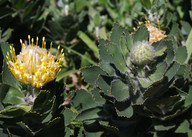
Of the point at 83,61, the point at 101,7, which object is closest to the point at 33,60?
the point at 83,61

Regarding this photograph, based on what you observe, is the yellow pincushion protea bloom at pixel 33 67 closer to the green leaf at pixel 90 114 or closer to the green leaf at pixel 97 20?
the green leaf at pixel 90 114

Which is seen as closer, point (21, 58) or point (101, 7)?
point (21, 58)

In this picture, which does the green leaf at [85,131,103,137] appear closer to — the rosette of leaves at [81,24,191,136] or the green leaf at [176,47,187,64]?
the rosette of leaves at [81,24,191,136]

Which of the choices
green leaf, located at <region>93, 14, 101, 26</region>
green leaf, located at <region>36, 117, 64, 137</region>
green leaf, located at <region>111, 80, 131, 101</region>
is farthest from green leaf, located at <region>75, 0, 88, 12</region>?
green leaf, located at <region>36, 117, 64, 137</region>

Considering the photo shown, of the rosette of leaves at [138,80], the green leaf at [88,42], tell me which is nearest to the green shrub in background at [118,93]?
the rosette of leaves at [138,80]

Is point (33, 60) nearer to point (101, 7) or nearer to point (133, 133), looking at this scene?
point (133, 133)

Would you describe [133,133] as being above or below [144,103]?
below
